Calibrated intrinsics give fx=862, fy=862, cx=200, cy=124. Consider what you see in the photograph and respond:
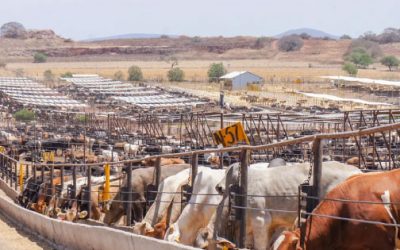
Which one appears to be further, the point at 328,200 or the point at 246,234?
the point at 246,234

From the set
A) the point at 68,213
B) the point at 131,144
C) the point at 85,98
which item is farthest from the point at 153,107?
the point at 68,213

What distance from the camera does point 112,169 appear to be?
25453mm

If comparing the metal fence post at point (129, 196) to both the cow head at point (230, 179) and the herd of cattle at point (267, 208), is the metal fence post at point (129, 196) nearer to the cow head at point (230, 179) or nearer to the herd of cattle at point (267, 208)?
the herd of cattle at point (267, 208)

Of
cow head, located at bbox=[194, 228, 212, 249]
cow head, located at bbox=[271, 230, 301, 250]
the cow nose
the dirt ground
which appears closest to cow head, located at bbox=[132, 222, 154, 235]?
cow head, located at bbox=[194, 228, 212, 249]

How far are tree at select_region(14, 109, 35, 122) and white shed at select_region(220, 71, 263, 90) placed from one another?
34.1 m

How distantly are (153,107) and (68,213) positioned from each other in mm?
43033

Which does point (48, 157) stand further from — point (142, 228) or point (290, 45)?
point (290, 45)

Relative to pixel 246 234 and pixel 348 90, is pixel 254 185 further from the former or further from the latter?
pixel 348 90

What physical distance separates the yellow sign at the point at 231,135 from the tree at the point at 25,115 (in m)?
44.5

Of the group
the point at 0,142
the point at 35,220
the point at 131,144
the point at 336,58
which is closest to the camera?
the point at 35,220

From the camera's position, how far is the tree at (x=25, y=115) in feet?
190

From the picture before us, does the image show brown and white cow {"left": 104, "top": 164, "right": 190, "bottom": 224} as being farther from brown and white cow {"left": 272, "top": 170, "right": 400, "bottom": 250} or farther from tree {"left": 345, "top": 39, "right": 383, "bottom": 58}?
tree {"left": 345, "top": 39, "right": 383, "bottom": 58}

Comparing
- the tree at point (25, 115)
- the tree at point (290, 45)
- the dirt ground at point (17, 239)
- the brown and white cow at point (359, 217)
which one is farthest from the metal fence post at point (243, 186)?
the tree at point (290, 45)

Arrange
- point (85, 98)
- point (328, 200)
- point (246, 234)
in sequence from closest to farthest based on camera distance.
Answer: point (328, 200)
point (246, 234)
point (85, 98)
